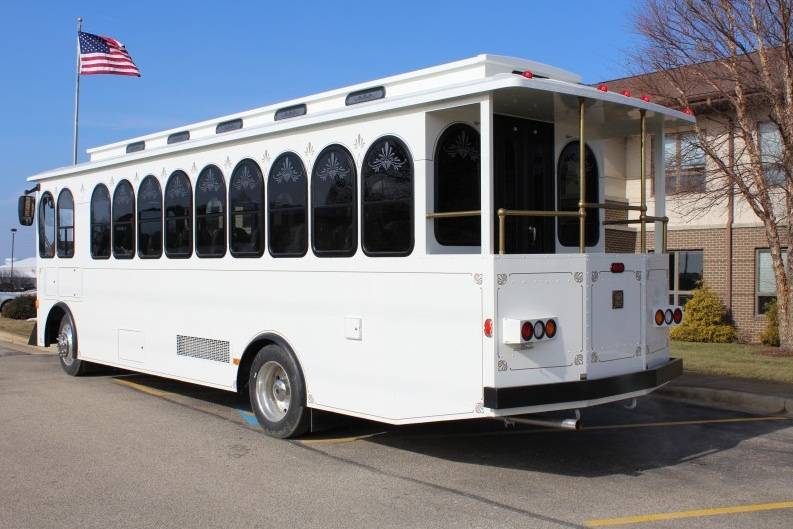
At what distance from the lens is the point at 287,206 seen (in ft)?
25.1

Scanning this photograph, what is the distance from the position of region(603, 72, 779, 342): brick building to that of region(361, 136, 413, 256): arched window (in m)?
11.0

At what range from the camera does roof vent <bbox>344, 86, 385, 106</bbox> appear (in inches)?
282

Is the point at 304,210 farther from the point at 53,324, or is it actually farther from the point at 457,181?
the point at 53,324

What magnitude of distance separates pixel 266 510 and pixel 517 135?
152 inches

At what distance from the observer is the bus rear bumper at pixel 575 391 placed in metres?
5.78

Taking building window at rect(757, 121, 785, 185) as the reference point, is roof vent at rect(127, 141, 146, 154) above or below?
below

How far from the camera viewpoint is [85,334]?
11.0 metres

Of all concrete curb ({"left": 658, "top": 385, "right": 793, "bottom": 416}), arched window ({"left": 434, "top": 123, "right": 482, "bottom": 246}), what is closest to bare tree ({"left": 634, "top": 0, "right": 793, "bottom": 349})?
concrete curb ({"left": 658, "top": 385, "right": 793, "bottom": 416})

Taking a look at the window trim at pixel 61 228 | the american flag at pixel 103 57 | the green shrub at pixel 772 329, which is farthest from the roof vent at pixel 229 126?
the green shrub at pixel 772 329

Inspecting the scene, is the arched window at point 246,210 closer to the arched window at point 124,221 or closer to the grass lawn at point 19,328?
the arched window at point 124,221

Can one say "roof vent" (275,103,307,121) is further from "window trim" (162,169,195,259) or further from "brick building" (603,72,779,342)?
"brick building" (603,72,779,342)

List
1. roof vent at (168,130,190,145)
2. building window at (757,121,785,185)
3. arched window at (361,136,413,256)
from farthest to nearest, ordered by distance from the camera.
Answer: building window at (757,121,785,185) < roof vent at (168,130,190,145) < arched window at (361,136,413,256)

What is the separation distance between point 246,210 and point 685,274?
14.4 m

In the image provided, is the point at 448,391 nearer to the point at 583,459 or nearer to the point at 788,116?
the point at 583,459
